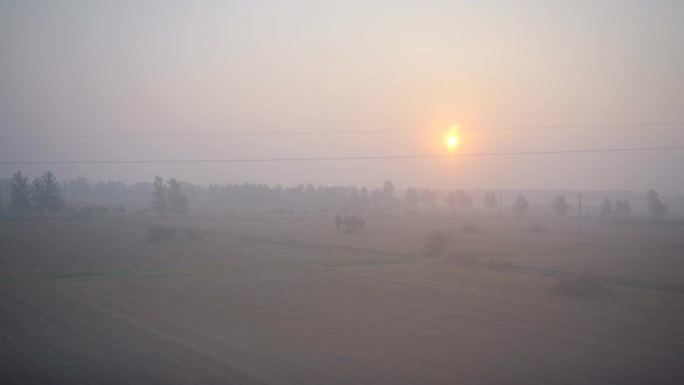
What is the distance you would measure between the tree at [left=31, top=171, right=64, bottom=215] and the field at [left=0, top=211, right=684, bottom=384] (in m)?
68.1

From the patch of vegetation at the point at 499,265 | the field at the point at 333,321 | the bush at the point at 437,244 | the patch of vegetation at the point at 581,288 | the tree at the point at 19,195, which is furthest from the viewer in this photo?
the tree at the point at 19,195

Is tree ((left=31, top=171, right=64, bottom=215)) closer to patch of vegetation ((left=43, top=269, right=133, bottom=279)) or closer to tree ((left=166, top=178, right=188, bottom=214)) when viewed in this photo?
tree ((left=166, top=178, right=188, bottom=214))

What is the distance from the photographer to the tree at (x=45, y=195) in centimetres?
11531

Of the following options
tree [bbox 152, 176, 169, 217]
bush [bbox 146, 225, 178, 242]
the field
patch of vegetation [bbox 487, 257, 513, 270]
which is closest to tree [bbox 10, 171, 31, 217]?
tree [bbox 152, 176, 169, 217]

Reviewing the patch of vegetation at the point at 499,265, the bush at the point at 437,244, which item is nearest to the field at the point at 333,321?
the patch of vegetation at the point at 499,265

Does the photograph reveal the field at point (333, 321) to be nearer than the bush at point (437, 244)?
Yes

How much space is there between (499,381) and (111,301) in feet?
62.2

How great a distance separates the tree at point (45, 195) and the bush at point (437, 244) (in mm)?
82689

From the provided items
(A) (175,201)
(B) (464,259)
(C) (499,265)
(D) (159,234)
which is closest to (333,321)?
(C) (499,265)

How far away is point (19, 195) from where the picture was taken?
112125 mm

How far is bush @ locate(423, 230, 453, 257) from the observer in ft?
191

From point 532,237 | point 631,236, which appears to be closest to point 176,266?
point 532,237

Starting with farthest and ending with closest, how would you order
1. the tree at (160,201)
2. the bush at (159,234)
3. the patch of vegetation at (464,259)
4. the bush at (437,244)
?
the tree at (160,201) → the bush at (159,234) → the bush at (437,244) → the patch of vegetation at (464,259)

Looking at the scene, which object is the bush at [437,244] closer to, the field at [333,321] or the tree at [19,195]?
the field at [333,321]
